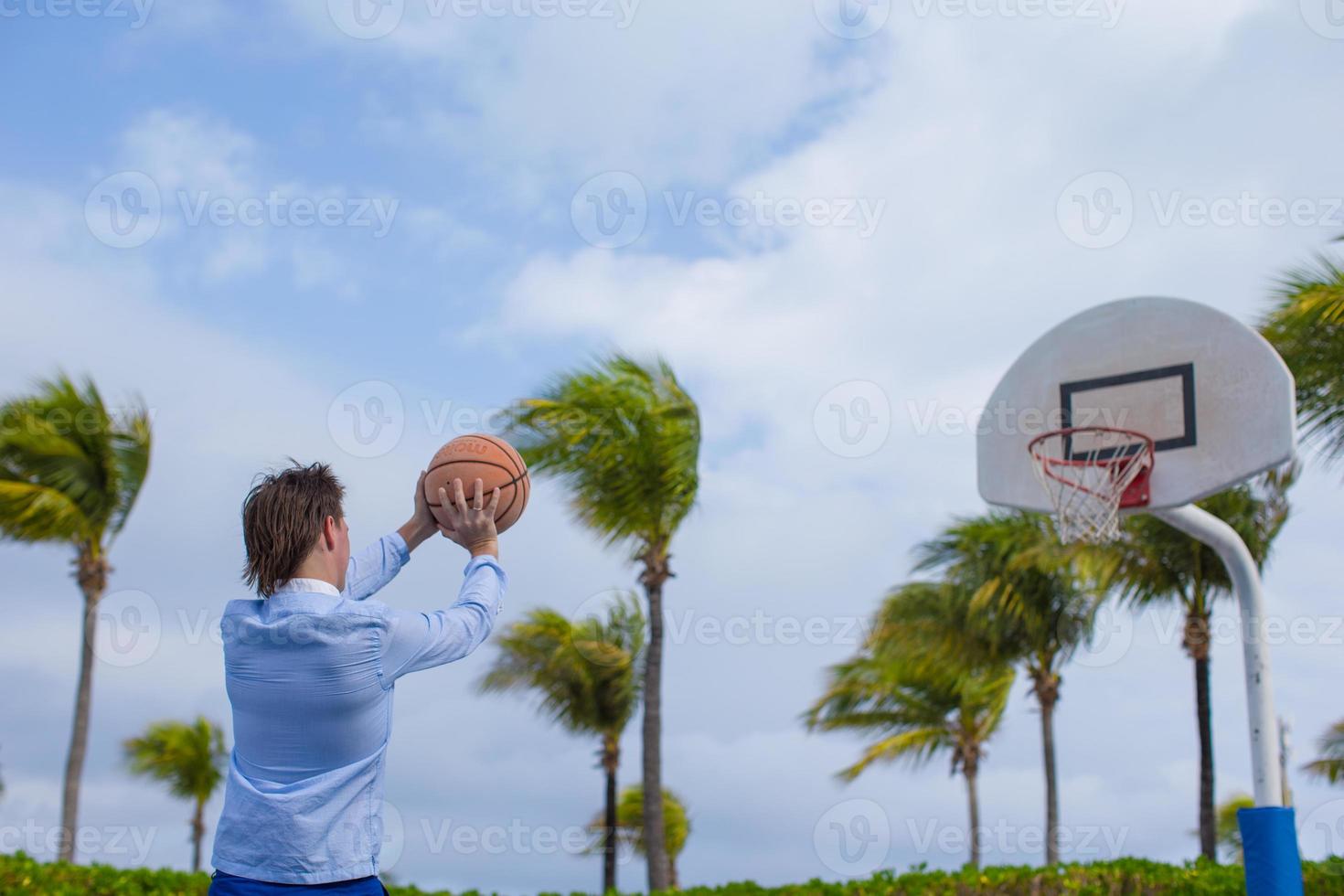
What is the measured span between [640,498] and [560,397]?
139cm

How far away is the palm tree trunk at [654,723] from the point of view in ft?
43.3

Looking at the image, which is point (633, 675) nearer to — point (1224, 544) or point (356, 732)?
point (1224, 544)

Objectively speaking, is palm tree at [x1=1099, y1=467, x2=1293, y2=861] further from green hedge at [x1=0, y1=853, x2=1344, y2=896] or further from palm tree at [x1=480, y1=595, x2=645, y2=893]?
palm tree at [x1=480, y1=595, x2=645, y2=893]

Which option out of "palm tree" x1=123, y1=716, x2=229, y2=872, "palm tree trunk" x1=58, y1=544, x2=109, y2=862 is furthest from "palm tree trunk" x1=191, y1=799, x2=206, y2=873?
"palm tree trunk" x1=58, y1=544, x2=109, y2=862

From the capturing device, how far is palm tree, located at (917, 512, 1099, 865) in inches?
754

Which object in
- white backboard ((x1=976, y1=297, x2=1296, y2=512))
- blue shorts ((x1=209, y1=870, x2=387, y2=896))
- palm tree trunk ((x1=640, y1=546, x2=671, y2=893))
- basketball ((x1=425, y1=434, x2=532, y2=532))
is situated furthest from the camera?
palm tree trunk ((x1=640, y1=546, x2=671, y2=893))

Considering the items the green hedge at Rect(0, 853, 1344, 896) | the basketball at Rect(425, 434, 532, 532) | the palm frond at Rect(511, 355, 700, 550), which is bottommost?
the green hedge at Rect(0, 853, 1344, 896)

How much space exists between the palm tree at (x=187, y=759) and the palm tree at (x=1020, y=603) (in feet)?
53.1

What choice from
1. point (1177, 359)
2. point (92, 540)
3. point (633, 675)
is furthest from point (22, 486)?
point (1177, 359)

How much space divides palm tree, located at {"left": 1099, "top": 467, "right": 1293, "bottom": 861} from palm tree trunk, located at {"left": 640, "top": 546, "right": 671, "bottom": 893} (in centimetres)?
592

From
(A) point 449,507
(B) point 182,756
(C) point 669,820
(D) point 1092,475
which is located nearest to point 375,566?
(A) point 449,507

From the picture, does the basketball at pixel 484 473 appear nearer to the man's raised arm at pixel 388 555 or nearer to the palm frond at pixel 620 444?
the man's raised arm at pixel 388 555

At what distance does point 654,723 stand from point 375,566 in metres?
10.6

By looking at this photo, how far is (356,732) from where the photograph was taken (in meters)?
2.83
